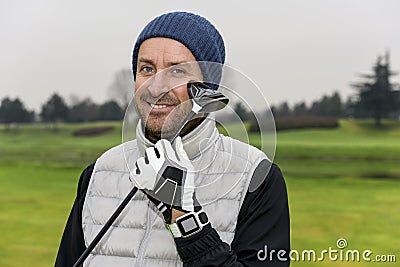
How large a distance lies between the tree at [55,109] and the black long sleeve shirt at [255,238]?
375 centimetres

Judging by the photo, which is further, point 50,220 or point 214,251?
point 50,220

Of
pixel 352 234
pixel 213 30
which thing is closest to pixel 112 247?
pixel 213 30

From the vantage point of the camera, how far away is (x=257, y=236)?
33.1 inches

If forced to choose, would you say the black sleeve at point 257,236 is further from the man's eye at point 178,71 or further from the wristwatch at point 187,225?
the man's eye at point 178,71

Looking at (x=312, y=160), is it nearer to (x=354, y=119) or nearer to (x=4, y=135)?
(x=354, y=119)

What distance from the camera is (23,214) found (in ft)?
15.7

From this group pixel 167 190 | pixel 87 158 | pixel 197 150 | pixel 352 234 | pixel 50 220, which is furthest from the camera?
pixel 87 158

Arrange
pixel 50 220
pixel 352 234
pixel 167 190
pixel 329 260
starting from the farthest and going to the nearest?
pixel 50 220, pixel 352 234, pixel 329 260, pixel 167 190

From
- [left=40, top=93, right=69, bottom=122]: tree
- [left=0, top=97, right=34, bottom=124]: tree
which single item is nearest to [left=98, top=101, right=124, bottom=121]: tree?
[left=40, top=93, right=69, bottom=122]: tree

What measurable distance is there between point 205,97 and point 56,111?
392cm

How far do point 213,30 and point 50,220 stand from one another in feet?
13.1

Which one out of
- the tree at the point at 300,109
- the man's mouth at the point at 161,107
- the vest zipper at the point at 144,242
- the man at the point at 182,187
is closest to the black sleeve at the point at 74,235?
the man at the point at 182,187

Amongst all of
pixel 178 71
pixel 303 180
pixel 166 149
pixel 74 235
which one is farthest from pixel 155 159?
pixel 303 180

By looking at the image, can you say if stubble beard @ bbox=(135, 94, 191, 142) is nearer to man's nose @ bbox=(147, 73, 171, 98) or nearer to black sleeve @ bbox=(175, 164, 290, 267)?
man's nose @ bbox=(147, 73, 171, 98)
